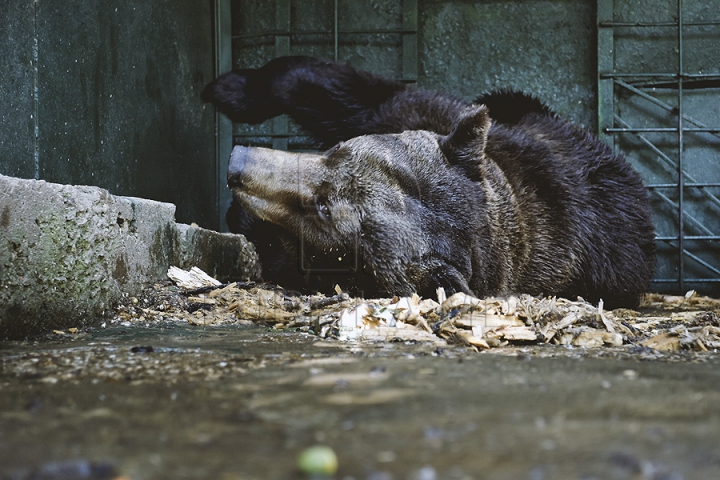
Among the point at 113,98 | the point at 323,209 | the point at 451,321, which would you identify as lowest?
the point at 451,321

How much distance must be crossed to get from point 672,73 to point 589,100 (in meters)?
0.81

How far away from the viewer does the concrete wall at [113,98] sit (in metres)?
2.96

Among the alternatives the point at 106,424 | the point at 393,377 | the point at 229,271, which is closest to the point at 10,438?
the point at 106,424

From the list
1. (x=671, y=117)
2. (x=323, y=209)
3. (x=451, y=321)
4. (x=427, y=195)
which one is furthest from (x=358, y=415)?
(x=671, y=117)

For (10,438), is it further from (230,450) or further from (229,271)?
(229,271)

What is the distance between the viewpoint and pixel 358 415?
3.92 feet

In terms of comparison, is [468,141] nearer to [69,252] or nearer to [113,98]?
[113,98]

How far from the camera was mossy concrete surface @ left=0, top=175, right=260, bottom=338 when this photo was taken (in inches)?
89.5

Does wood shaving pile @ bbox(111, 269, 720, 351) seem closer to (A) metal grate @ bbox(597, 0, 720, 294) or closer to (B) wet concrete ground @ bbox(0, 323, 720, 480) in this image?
(B) wet concrete ground @ bbox(0, 323, 720, 480)

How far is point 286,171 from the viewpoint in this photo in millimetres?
3688

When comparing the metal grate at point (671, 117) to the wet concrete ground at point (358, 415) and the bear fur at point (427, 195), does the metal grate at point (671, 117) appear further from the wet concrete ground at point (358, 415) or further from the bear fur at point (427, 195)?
the wet concrete ground at point (358, 415)

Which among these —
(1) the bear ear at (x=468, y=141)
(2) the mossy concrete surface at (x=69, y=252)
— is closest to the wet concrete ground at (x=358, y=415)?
(2) the mossy concrete surface at (x=69, y=252)

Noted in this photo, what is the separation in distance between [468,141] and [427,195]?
436 millimetres

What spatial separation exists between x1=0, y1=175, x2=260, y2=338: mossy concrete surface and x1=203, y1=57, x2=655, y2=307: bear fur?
631 millimetres
